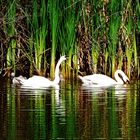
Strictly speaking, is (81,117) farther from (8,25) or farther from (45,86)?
(8,25)

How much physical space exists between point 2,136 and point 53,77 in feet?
29.2

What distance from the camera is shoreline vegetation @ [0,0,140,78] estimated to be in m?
16.5

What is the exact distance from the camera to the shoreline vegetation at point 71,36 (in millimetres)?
16453

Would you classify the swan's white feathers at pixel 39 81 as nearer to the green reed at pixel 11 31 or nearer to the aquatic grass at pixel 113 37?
the aquatic grass at pixel 113 37

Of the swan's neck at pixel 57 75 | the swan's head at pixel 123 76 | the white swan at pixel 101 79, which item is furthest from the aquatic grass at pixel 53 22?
the swan's head at pixel 123 76

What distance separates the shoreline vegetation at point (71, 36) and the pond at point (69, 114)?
7.51 ft

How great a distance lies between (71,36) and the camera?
16.6 metres

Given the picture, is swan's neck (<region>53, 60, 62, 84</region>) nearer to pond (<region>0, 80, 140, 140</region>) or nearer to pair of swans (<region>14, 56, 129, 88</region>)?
pair of swans (<region>14, 56, 129, 88</region>)

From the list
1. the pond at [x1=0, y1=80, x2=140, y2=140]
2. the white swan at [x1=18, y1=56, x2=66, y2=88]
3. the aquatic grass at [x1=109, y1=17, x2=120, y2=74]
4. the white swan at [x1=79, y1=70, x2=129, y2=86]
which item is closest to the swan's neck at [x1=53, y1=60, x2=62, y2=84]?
the white swan at [x1=18, y1=56, x2=66, y2=88]

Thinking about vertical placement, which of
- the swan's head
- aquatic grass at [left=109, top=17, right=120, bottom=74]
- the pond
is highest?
aquatic grass at [left=109, top=17, right=120, bottom=74]

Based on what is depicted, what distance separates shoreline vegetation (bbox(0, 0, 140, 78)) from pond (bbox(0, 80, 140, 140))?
2.29 meters

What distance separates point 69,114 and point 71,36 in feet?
22.2

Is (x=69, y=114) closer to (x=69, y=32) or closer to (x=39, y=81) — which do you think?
(x=39, y=81)

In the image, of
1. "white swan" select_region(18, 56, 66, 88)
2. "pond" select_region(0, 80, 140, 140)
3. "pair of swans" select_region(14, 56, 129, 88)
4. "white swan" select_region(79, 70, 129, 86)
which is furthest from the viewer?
"white swan" select_region(79, 70, 129, 86)
